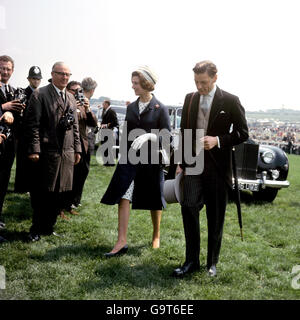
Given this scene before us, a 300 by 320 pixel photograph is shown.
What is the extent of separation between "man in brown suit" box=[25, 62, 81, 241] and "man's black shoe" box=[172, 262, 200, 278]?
1780 millimetres

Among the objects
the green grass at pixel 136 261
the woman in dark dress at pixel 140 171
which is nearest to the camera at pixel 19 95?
the woman in dark dress at pixel 140 171

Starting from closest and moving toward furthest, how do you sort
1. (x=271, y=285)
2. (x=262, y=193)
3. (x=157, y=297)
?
(x=157, y=297), (x=271, y=285), (x=262, y=193)

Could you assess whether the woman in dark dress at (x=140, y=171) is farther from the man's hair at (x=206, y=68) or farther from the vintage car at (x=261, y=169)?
the vintage car at (x=261, y=169)

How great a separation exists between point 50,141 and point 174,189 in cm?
158

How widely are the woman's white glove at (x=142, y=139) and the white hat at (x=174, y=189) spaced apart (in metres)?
0.52

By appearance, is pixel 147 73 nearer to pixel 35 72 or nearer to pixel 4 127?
pixel 4 127

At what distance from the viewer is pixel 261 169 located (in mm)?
8305

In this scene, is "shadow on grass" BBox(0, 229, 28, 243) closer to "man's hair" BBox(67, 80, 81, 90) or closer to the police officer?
the police officer

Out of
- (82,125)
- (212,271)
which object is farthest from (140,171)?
(82,125)

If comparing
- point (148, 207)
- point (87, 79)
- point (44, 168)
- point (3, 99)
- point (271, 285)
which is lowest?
point (271, 285)
